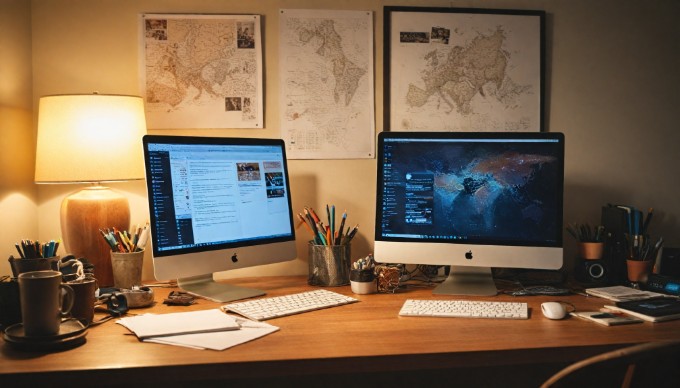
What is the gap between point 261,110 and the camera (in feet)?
7.05

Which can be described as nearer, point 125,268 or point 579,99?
point 125,268

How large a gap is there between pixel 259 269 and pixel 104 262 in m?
0.54

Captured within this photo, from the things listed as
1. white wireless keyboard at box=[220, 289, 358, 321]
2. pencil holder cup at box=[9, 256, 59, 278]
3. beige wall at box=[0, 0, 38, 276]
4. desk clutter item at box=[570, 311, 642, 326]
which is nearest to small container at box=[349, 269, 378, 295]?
white wireless keyboard at box=[220, 289, 358, 321]

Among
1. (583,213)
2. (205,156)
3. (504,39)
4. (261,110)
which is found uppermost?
(504,39)

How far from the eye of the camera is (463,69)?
2.23 meters

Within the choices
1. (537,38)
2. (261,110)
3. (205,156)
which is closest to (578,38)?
(537,38)

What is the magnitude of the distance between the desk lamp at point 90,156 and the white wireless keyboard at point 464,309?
38.2 inches

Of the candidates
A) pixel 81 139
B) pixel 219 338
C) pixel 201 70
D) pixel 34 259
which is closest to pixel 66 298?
pixel 34 259

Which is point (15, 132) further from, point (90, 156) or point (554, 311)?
point (554, 311)

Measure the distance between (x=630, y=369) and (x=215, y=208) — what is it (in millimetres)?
1201

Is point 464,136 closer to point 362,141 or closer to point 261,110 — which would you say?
point 362,141

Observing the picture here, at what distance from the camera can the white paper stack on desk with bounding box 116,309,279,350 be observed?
1378 mm

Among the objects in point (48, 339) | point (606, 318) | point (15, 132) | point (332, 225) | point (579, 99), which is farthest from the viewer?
point (579, 99)

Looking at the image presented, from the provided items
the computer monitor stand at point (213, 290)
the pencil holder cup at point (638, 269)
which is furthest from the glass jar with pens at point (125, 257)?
the pencil holder cup at point (638, 269)
